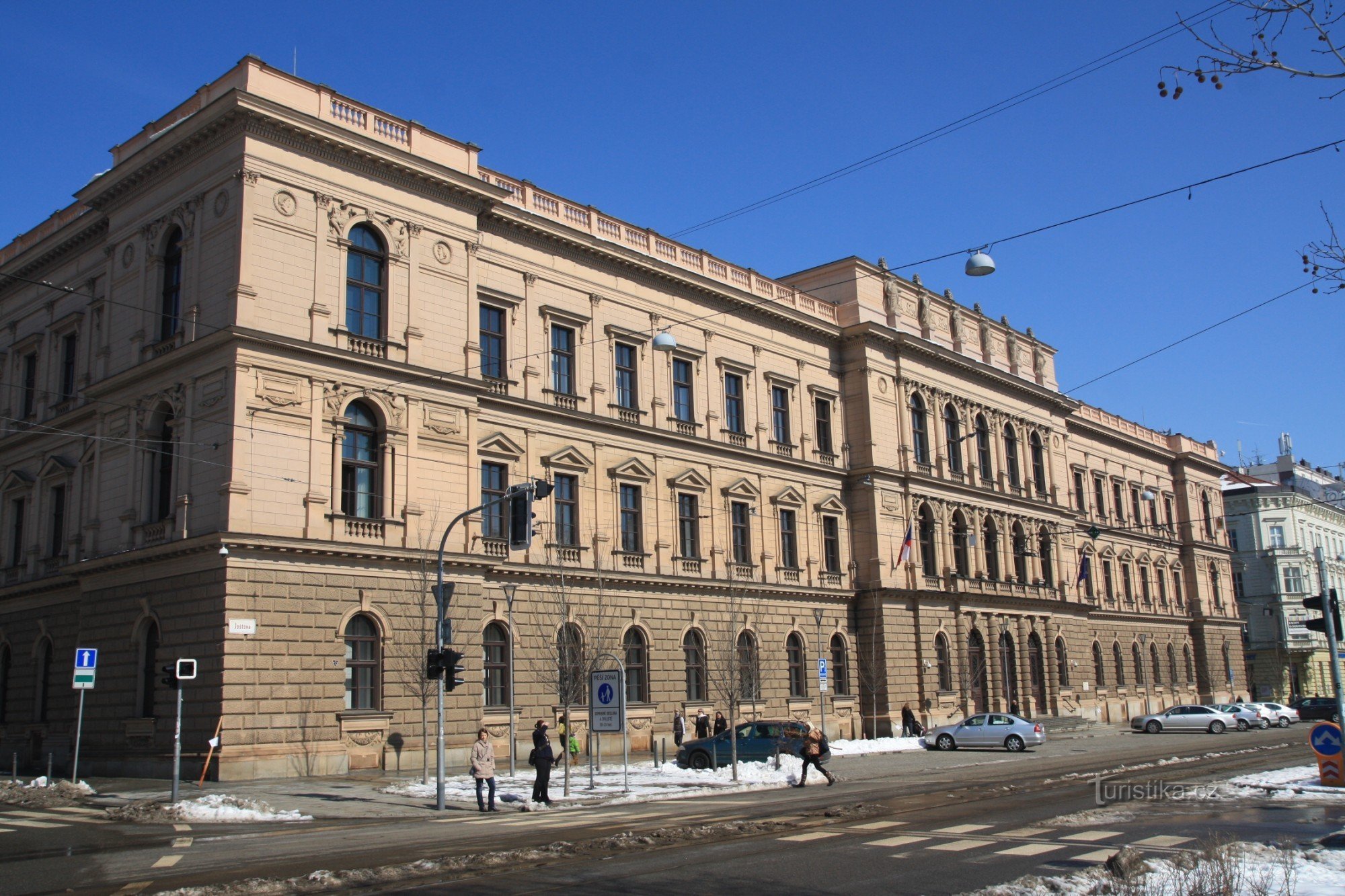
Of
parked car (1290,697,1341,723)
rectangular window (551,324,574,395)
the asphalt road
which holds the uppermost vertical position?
rectangular window (551,324,574,395)

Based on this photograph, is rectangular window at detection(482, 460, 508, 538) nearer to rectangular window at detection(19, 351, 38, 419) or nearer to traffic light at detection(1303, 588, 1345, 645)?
rectangular window at detection(19, 351, 38, 419)

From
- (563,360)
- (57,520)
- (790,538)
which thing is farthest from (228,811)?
(790,538)

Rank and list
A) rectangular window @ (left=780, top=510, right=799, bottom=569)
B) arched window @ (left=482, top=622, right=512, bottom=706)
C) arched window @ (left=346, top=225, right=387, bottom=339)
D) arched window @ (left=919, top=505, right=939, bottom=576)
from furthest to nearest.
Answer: arched window @ (left=919, top=505, right=939, bottom=576)
rectangular window @ (left=780, top=510, right=799, bottom=569)
arched window @ (left=482, top=622, right=512, bottom=706)
arched window @ (left=346, top=225, right=387, bottom=339)

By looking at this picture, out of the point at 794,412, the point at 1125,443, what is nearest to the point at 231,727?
the point at 794,412

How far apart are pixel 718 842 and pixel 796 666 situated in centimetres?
3246

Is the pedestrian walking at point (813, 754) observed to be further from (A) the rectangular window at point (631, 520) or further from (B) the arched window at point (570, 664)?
(A) the rectangular window at point (631, 520)

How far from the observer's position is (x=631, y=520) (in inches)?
1667

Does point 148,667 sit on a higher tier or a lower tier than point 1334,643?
higher

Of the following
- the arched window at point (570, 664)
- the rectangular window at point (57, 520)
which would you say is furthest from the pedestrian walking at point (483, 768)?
the rectangular window at point (57, 520)

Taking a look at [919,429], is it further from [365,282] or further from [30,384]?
[30,384]

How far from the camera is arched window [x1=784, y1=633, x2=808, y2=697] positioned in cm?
4766

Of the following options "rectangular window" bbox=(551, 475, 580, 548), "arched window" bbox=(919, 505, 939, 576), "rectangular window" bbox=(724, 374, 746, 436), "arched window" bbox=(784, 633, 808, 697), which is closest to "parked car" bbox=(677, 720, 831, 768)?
"rectangular window" bbox=(551, 475, 580, 548)

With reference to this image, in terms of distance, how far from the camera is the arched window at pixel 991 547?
196 ft

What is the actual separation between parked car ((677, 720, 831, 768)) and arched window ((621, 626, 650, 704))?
22.9ft
